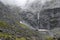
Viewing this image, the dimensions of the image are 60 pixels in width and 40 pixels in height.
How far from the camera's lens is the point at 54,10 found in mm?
161500

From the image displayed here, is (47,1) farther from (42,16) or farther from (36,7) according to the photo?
(42,16)

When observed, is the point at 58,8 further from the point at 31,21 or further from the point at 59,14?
the point at 31,21

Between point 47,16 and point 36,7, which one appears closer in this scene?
point 47,16

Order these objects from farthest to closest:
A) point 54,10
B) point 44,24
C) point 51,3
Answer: point 51,3
point 54,10
point 44,24

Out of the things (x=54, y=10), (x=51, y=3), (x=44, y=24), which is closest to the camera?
(x=44, y=24)

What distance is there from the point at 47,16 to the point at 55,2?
19.7 meters

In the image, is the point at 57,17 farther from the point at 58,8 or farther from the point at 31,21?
the point at 31,21

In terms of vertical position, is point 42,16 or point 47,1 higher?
point 47,1

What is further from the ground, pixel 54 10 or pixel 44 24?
pixel 54 10

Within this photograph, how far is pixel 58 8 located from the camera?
159500 mm

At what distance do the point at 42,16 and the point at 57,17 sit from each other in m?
14.1

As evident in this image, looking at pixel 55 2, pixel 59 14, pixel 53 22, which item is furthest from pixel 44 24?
pixel 55 2

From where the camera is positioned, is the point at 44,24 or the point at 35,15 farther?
the point at 35,15

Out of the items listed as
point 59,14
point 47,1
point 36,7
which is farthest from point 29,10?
point 59,14
